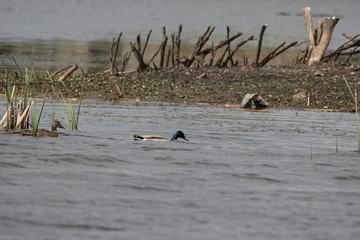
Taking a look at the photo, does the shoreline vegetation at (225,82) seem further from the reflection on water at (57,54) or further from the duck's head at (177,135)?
the duck's head at (177,135)

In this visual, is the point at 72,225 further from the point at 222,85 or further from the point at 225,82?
the point at 225,82

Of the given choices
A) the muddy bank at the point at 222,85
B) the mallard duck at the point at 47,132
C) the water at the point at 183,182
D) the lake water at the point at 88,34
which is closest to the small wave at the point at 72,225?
the water at the point at 183,182

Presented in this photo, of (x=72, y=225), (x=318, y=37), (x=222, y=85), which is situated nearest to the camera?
(x=72, y=225)

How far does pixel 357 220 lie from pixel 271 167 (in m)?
2.78

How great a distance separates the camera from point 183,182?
1038 centimetres

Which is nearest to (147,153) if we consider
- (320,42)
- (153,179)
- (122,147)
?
(122,147)

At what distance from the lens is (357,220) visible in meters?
8.95

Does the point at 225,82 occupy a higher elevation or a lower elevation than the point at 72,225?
higher

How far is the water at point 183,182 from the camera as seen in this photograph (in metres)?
8.39

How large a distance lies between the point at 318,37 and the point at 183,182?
12465 millimetres

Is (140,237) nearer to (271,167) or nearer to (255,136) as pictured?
(271,167)

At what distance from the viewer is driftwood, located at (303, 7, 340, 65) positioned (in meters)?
21.7

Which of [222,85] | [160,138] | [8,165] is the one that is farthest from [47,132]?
[222,85]

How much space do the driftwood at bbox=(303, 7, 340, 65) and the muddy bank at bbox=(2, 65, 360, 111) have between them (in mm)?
722
